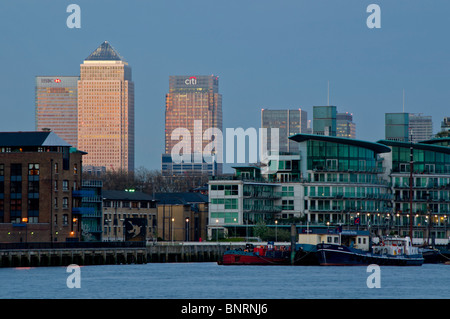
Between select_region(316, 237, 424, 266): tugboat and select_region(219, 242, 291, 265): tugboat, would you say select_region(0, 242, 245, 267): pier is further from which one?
select_region(316, 237, 424, 266): tugboat

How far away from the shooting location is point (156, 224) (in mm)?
189000

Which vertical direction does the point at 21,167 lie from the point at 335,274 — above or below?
above

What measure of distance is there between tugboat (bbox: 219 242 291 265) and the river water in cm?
401

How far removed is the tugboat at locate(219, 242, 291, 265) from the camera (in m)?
125

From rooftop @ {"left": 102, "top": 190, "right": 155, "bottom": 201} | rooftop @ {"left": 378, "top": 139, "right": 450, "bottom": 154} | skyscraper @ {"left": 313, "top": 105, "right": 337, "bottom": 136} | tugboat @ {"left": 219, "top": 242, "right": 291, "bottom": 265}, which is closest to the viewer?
tugboat @ {"left": 219, "top": 242, "right": 291, "bottom": 265}

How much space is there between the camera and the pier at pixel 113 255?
116 m

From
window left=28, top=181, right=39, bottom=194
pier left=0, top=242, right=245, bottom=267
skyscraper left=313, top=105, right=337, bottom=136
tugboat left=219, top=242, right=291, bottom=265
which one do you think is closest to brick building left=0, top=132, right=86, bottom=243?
window left=28, top=181, right=39, bottom=194

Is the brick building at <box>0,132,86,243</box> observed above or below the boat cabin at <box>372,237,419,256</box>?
above

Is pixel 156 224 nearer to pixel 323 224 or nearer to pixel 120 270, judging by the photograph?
pixel 323 224

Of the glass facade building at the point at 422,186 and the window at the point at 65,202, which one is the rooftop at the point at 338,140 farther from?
the window at the point at 65,202

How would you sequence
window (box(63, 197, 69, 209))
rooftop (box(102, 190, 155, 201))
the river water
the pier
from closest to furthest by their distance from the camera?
the river water, the pier, window (box(63, 197, 69, 209)), rooftop (box(102, 190, 155, 201))
